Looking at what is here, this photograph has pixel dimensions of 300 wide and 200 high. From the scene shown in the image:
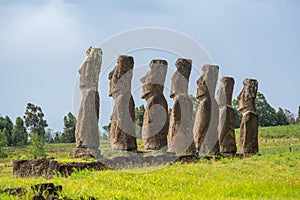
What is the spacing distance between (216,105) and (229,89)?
5.52 ft

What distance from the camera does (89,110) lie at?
16906mm

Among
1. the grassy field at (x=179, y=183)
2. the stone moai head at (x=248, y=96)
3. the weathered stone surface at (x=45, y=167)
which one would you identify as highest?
the stone moai head at (x=248, y=96)

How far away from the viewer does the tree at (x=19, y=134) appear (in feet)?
137

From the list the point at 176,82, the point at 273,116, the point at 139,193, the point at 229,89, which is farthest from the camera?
the point at 273,116

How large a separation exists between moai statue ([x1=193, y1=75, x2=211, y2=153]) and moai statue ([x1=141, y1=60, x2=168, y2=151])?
200 cm

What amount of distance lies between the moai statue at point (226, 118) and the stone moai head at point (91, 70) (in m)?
6.99

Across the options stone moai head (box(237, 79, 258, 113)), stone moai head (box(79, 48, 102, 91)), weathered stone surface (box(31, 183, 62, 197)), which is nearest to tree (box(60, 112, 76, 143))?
stone moai head (box(237, 79, 258, 113))

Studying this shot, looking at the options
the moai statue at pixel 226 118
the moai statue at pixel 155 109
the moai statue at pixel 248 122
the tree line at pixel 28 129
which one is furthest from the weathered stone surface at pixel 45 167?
the tree line at pixel 28 129

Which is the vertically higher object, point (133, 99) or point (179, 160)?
point (133, 99)

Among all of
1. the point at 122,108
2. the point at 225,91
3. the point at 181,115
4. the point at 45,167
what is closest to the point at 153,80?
the point at 181,115

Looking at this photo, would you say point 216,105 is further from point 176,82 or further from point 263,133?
point 263,133

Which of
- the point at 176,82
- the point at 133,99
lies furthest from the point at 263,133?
the point at 133,99

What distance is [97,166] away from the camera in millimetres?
14352

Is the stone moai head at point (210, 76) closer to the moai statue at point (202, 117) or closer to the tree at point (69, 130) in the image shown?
the moai statue at point (202, 117)
